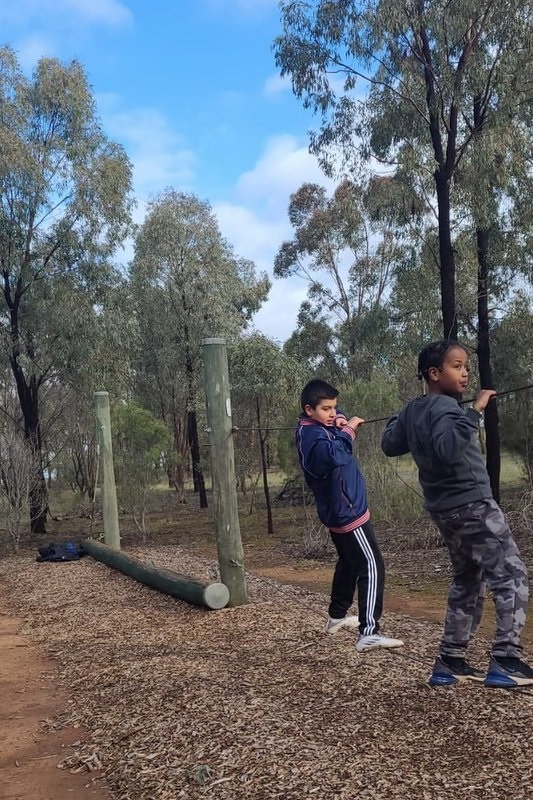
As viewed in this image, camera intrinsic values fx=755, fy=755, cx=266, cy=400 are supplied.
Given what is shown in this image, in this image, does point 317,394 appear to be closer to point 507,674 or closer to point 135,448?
point 507,674

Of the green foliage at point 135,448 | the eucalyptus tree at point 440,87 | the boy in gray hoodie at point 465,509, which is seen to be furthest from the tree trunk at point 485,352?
the boy in gray hoodie at point 465,509

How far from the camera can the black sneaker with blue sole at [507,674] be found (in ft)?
10.0

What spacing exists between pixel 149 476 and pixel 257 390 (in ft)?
9.19

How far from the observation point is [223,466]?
22.4ft

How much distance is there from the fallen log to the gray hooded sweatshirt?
12.5 feet

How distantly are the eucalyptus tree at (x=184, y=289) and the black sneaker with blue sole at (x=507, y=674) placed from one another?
63.4 feet

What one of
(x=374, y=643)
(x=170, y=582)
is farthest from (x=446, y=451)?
(x=170, y=582)

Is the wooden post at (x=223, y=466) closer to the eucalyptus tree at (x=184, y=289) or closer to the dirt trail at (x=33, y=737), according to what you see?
the dirt trail at (x=33, y=737)

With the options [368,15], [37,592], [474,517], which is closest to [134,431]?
[37,592]

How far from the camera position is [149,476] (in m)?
15.1

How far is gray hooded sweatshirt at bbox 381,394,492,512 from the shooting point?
9.93 feet

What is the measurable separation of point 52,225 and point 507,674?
14.6m

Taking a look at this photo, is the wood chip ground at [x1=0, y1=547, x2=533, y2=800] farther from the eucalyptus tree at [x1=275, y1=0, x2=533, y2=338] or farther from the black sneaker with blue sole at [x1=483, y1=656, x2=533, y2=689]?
the eucalyptus tree at [x1=275, y1=0, x2=533, y2=338]

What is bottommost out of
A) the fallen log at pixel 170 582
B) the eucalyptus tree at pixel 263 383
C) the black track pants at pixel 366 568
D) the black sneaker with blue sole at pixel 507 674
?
the fallen log at pixel 170 582
